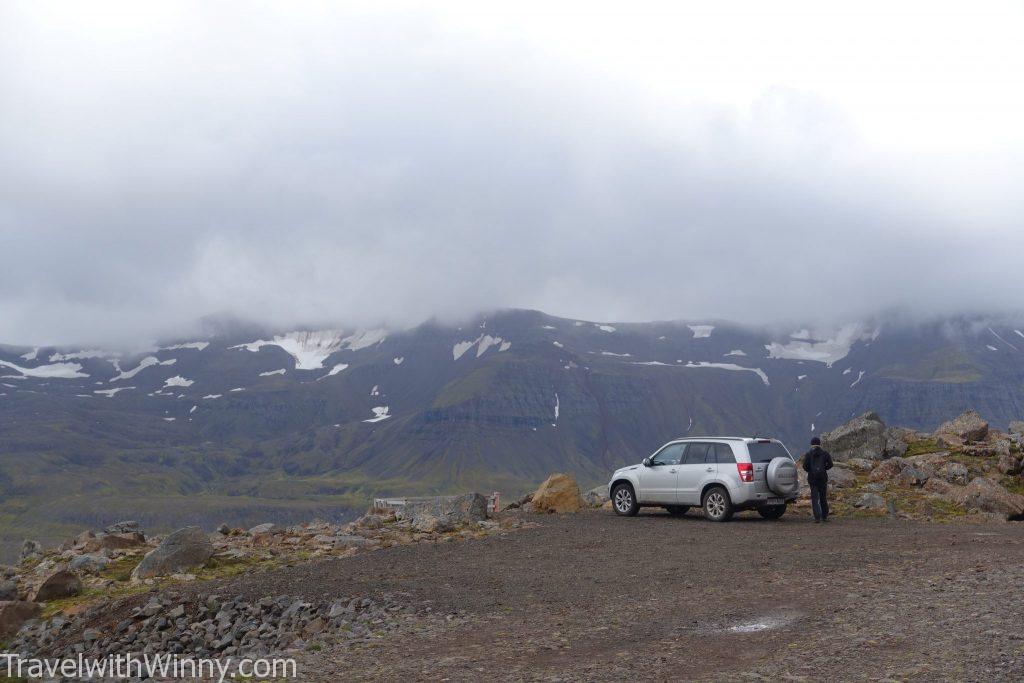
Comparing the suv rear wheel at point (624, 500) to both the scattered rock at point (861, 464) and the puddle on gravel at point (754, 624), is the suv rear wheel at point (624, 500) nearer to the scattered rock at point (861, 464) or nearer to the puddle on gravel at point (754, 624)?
the scattered rock at point (861, 464)

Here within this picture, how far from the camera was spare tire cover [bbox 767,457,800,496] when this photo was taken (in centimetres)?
2395

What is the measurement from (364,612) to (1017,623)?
10.3m

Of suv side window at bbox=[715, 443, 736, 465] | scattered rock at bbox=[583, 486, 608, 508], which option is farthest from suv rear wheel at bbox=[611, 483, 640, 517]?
scattered rock at bbox=[583, 486, 608, 508]

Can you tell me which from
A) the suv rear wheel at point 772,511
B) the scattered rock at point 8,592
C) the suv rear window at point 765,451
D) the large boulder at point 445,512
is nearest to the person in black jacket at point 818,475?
the suv rear window at point 765,451

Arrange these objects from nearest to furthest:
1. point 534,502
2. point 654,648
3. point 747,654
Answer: point 747,654, point 654,648, point 534,502

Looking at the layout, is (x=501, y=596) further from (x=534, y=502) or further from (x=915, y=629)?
(x=534, y=502)

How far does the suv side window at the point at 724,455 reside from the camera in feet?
79.9

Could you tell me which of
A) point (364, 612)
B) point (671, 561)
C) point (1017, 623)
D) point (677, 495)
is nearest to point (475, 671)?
point (364, 612)

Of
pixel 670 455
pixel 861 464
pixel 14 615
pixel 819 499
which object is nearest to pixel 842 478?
pixel 861 464

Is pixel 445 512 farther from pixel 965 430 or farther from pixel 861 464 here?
pixel 965 430

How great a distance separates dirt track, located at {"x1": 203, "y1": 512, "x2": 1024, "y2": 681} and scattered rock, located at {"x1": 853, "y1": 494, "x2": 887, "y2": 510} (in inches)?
130

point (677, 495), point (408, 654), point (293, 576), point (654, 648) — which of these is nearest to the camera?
point (654, 648)

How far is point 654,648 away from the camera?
1148 cm

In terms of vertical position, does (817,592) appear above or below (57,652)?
above
